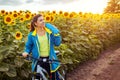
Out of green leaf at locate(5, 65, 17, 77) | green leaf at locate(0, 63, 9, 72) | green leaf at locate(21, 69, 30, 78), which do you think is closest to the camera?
green leaf at locate(0, 63, 9, 72)

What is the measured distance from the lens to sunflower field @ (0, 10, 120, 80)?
7035 millimetres

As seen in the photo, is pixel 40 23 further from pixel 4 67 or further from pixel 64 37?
pixel 64 37

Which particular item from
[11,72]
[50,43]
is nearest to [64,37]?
[11,72]

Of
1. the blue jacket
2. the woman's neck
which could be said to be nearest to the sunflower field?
the blue jacket

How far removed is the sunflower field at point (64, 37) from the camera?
7035 mm

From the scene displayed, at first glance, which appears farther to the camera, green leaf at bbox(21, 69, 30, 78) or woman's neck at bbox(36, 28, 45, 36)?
green leaf at bbox(21, 69, 30, 78)

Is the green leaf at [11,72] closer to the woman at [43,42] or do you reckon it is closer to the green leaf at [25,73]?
the green leaf at [25,73]

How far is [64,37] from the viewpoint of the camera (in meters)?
10.3

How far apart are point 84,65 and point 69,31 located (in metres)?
1.10

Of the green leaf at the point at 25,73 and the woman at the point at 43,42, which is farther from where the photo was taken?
the green leaf at the point at 25,73

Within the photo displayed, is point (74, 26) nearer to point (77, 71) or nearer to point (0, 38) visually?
point (77, 71)

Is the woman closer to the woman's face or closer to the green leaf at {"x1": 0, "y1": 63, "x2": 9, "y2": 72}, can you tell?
the woman's face

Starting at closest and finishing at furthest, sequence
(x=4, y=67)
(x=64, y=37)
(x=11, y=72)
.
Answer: (x=4, y=67)
(x=11, y=72)
(x=64, y=37)

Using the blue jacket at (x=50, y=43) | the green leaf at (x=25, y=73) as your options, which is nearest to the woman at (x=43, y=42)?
the blue jacket at (x=50, y=43)
